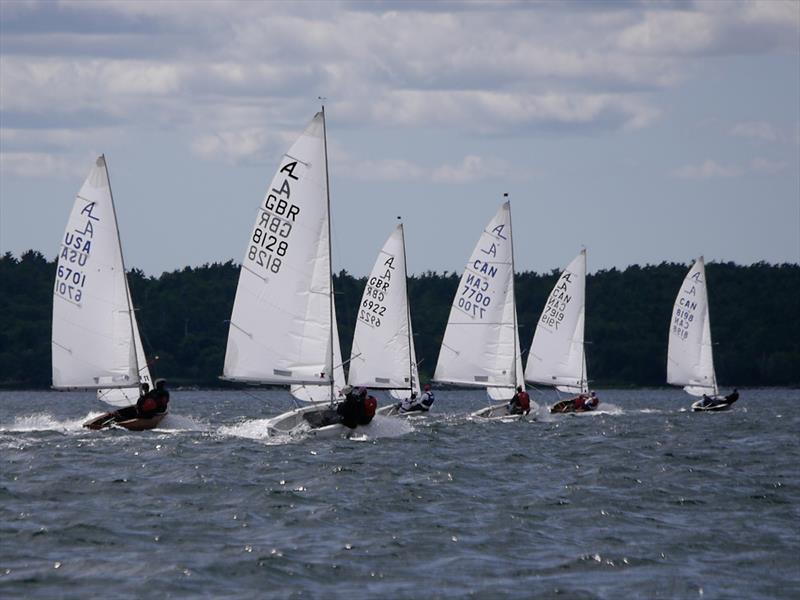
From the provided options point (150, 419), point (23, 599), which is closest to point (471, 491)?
point (23, 599)

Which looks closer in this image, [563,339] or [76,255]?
[76,255]

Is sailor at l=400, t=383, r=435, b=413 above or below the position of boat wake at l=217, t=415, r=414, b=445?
above

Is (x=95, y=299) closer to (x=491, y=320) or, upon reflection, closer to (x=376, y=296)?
(x=376, y=296)

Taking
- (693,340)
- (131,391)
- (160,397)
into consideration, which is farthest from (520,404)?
(693,340)

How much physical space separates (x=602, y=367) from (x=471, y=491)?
112474 mm

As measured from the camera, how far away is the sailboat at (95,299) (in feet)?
121

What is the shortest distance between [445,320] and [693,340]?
77.2 metres

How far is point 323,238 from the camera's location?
33.8 metres

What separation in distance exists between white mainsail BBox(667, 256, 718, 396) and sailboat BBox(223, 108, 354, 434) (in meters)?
28.9

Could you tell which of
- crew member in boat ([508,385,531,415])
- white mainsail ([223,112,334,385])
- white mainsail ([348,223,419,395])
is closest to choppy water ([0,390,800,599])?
white mainsail ([223,112,334,385])

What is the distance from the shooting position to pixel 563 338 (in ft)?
183

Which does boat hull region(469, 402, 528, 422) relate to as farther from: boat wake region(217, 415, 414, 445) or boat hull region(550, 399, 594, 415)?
boat wake region(217, 415, 414, 445)

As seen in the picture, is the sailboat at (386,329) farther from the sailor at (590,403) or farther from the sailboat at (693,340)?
the sailboat at (693,340)

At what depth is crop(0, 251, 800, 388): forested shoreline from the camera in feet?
420
